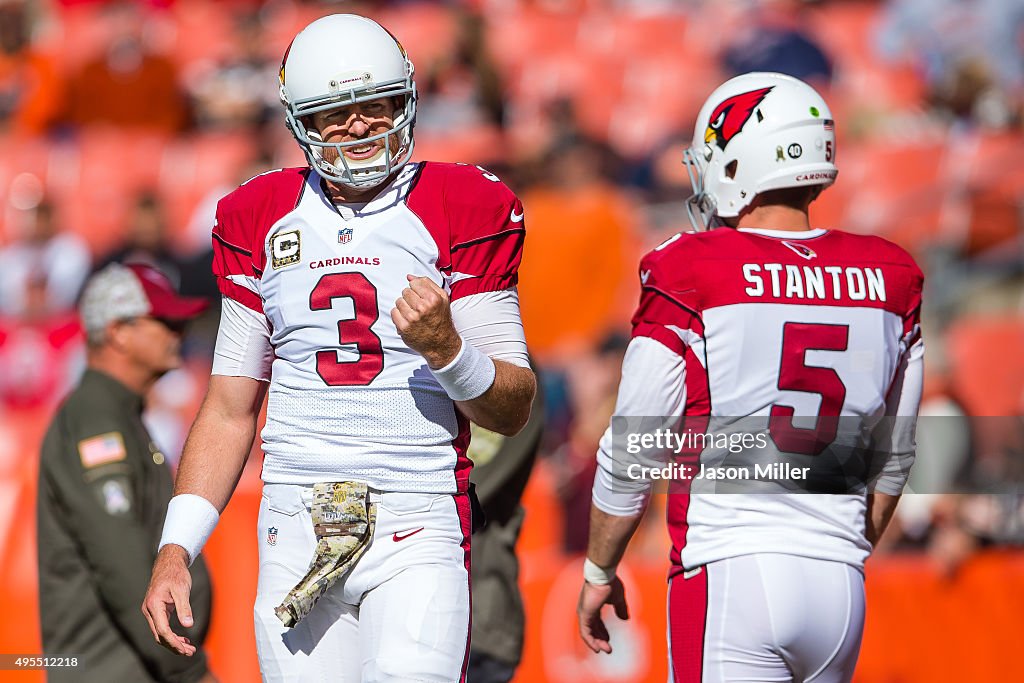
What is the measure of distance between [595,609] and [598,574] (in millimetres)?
96

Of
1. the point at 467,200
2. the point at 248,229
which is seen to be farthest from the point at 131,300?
the point at 467,200

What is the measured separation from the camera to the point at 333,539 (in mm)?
2867

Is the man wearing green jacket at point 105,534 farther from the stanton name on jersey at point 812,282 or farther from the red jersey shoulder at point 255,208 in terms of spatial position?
the stanton name on jersey at point 812,282

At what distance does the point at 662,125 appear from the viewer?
10555 mm

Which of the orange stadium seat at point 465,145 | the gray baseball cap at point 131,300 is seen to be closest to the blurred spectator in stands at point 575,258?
the orange stadium seat at point 465,145

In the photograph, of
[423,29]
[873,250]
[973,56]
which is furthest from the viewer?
[423,29]

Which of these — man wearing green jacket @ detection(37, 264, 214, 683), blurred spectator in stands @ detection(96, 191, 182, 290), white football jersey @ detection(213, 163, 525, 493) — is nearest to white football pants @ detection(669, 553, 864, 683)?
white football jersey @ detection(213, 163, 525, 493)

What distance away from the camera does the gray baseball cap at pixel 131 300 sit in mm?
4414

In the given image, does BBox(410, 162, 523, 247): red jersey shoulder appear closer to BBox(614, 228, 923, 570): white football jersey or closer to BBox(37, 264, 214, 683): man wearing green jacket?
BBox(614, 228, 923, 570): white football jersey

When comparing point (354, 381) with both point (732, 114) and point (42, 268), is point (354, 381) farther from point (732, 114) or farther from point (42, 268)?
point (42, 268)

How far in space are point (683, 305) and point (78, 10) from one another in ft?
38.8

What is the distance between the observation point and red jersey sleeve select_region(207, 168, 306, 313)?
3092 mm

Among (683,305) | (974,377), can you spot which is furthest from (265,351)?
(974,377)

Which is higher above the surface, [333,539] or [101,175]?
[101,175]
